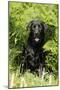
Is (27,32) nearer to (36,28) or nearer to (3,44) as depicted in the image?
(36,28)

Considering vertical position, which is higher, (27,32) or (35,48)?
(27,32)

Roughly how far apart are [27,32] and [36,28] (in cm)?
10

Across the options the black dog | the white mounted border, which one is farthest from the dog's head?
the white mounted border

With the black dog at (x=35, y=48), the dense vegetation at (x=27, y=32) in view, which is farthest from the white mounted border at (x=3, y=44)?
the black dog at (x=35, y=48)

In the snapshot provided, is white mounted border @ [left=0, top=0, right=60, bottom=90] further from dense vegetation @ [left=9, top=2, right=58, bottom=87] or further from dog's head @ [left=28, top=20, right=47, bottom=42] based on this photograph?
dog's head @ [left=28, top=20, right=47, bottom=42]

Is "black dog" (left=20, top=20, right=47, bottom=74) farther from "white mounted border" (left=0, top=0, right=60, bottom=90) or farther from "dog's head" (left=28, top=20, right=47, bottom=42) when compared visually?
"white mounted border" (left=0, top=0, right=60, bottom=90)

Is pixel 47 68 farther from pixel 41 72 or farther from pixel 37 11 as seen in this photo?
pixel 37 11

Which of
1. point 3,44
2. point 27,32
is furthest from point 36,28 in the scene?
point 3,44

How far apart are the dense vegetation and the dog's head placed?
0.04m

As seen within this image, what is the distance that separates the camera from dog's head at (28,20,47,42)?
2092mm

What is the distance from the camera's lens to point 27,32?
6.81 feet

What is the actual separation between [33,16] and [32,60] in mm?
404

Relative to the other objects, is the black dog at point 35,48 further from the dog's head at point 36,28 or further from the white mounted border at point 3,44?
the white mounted border at point 3,44

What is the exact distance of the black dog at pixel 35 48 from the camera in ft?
6.79
